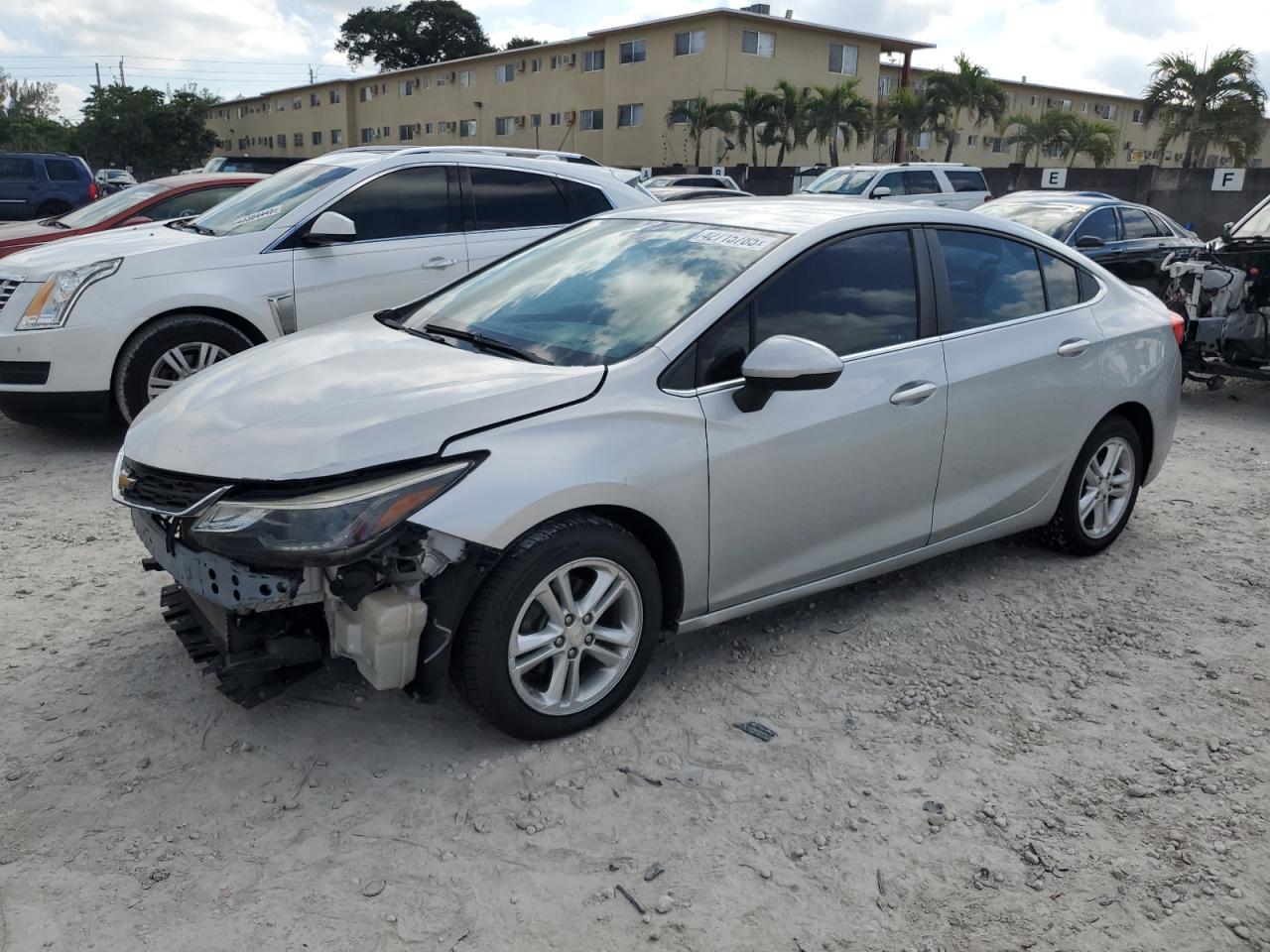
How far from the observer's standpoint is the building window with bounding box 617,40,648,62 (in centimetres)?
4388

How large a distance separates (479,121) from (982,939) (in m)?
55.0

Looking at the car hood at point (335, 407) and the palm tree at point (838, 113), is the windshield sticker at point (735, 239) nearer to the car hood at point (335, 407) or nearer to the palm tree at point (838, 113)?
the car hood at point (335, 407)

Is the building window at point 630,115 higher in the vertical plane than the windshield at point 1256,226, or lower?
higher

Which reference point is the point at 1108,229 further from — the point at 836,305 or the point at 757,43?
the point at 757,43

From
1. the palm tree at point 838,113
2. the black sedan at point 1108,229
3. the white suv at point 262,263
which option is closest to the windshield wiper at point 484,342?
the white suv at point 262,263

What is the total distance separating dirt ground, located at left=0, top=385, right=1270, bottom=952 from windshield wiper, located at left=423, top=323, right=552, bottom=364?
1.16 meters

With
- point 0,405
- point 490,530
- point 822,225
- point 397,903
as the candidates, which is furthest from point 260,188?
point 397,903

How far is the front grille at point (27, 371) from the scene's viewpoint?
5.89m

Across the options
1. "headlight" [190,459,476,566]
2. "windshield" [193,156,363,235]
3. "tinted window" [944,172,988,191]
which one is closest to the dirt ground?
"headlight" [190,459,476,566]

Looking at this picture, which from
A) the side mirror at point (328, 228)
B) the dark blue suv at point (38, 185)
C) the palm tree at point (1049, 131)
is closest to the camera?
the side mirror at point (328, 228)

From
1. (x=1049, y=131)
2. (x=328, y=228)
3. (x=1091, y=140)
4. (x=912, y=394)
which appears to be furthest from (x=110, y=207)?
(x=1091, y=140)

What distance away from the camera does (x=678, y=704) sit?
11.5 feet

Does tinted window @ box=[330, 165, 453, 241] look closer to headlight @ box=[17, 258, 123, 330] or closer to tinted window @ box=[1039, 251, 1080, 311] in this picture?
headlight @ box=[17, 258, 123, 330]

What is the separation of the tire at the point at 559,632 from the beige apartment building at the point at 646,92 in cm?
3854
